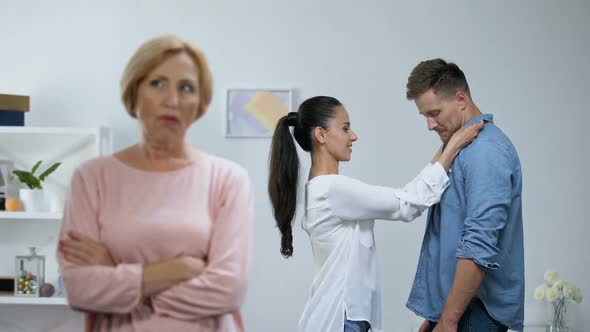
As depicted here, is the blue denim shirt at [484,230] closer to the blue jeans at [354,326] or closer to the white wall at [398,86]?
the blue jeans at [354,326]

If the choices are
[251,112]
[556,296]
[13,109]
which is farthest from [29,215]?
[556,296]

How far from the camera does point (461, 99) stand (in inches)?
88.2

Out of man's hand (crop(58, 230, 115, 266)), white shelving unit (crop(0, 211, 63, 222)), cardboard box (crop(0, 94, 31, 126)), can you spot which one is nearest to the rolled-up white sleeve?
man's hand (crop(58, 230, 115, 266))

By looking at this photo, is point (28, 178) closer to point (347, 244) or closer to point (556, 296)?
point (347, 244)

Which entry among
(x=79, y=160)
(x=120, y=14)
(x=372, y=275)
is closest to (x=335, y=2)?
(x=120, y=14)

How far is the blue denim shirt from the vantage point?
6.56 feet

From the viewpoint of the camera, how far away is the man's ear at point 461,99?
7.34ft

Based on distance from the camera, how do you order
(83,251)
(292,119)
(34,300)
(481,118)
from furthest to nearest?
(34,300), (292,119), (481,118), (83,251)

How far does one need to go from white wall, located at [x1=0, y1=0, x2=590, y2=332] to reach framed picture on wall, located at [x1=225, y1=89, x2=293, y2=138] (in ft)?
0.16

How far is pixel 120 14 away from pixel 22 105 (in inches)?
25.7

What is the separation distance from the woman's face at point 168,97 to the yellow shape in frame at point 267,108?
220cm

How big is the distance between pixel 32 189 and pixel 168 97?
2363 millimetres

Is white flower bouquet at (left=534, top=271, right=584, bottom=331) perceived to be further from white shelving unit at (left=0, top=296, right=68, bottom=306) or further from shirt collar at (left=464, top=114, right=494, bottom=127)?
white shelving unit at (left=0, top=296, right=68, bottom=306)

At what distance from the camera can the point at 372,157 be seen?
362 cm
